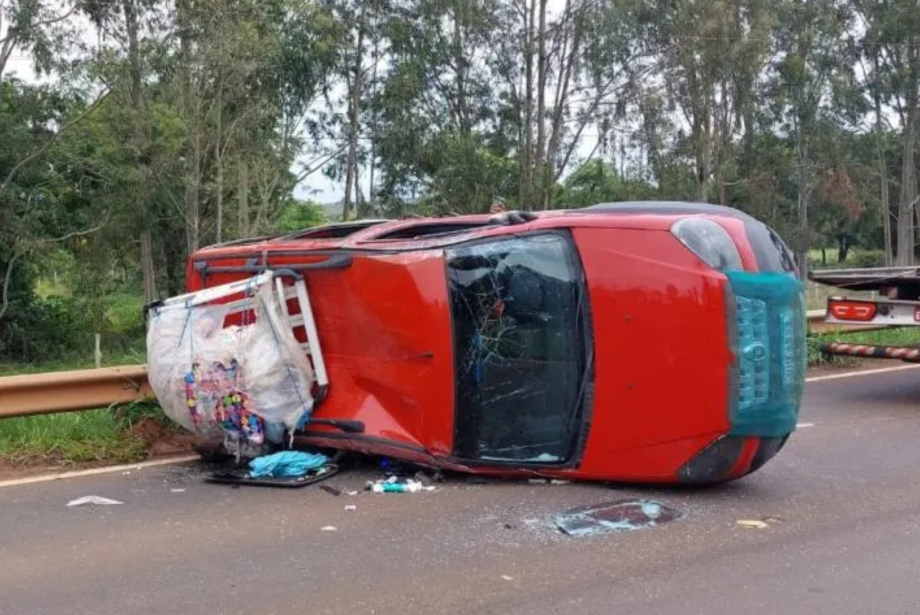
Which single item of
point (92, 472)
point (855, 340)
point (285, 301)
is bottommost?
point (92, 472)

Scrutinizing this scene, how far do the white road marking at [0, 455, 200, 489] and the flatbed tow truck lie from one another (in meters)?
6.66

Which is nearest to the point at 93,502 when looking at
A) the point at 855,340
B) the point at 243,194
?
the point at 855,340

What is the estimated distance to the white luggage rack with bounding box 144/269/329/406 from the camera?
587cm

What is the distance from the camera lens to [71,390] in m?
6.41

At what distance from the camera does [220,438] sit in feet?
19.1

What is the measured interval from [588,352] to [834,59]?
35841 mm

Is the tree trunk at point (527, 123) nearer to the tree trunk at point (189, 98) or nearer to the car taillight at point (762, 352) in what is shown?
the tree trunk at point (189, 98)

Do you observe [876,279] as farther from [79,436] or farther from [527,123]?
[527,123]

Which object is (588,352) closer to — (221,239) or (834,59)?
(221,239)

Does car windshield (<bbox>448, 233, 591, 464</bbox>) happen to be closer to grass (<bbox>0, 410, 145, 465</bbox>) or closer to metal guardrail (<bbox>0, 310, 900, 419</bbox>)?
grass (<bbox>0, 410, 145, 465</bbox>)

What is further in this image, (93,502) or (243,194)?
(243,194)

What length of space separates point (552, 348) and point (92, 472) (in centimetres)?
305

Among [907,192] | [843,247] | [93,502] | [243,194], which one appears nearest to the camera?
[93,502]

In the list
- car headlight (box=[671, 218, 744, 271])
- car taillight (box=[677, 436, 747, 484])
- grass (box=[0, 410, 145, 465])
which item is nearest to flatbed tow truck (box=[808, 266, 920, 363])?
car taillight (box=[677, 436, 747, 484])
